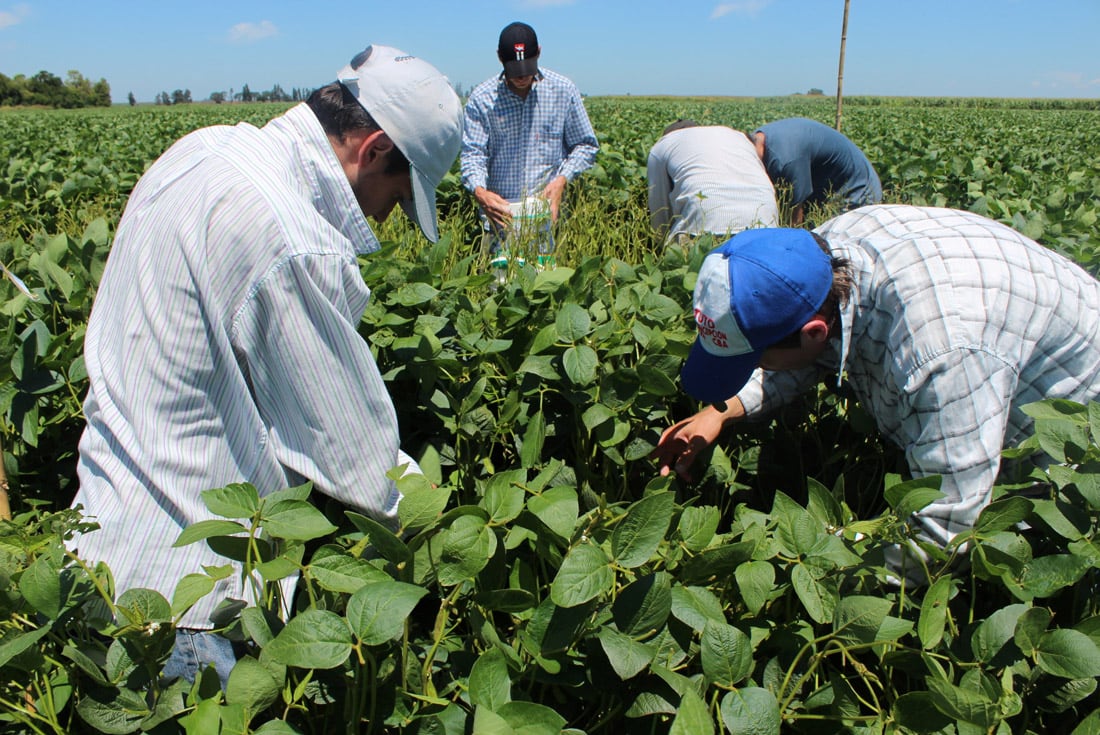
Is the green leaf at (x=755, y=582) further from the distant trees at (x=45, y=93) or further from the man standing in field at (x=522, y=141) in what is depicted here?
the distant trees at (x=45, y=93)

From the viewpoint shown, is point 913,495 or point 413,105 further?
point 413,105

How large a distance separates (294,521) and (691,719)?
24.3 inches

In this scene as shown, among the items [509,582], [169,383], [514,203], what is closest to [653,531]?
[509,582]

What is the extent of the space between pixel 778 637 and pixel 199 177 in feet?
4.40

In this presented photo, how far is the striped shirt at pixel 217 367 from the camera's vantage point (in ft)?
4.42

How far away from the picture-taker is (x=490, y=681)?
104 centimetres

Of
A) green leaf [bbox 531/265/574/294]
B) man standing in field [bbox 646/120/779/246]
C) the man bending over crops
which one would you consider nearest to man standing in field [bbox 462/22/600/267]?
man standing in field [bbox 646/120/779/246]

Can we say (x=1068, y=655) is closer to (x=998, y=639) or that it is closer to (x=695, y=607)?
(x=998, y=639)

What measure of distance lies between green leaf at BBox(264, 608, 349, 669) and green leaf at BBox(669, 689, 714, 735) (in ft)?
1.23

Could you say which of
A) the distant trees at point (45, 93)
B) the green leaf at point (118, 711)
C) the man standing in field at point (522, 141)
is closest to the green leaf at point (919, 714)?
the green leaf at point (118, 711)

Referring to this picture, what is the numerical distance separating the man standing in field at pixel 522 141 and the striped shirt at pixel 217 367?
11.1 feet

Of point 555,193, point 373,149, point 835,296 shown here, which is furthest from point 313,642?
point 555,193

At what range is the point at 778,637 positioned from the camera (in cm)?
128

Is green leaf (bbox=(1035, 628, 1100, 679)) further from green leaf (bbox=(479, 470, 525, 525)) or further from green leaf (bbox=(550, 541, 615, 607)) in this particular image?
green leaf (bbox=(479, 470, 525, 525))
